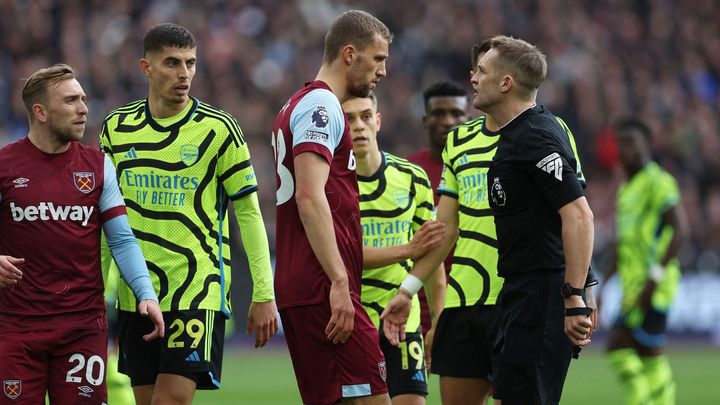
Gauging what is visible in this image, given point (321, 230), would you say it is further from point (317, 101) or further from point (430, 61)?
point (430, 61)

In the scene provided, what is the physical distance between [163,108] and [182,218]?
0.69m

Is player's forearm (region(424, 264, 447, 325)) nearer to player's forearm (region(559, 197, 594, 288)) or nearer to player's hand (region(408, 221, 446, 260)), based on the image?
player's hand (region(408, 221, 446, 260))

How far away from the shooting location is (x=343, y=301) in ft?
20.3

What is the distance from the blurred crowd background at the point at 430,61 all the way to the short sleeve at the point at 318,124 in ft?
41.5

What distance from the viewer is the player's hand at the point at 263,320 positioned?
7.15 meters

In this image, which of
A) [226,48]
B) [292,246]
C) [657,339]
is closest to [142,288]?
[292,246]

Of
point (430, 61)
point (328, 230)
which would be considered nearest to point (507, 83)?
point (328, 230)

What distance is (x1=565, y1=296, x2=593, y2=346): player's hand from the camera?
19.5 feet

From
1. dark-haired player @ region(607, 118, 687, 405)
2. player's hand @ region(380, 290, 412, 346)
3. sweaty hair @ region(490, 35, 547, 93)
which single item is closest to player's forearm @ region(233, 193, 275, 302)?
player's hand @ region(380, 290, 412, 346)

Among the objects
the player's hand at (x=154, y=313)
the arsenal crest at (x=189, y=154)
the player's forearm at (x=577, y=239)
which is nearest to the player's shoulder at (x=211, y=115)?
the arsenal crest at (x=189, y=154)

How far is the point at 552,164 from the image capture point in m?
6.05

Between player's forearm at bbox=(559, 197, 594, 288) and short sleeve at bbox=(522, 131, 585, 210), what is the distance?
0.06m

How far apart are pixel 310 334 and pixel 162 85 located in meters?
1.92

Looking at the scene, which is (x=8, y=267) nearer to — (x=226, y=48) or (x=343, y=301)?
Answer: (x=343, y=301)
